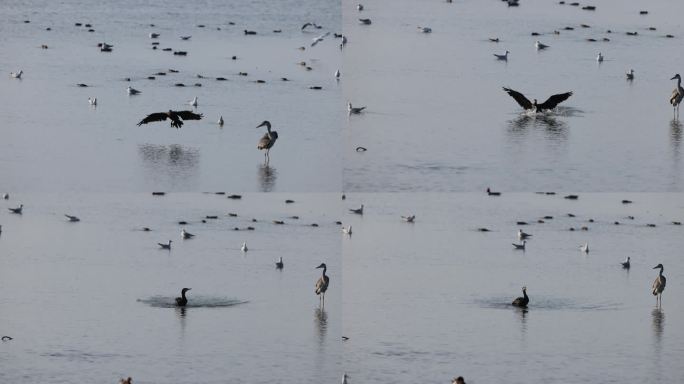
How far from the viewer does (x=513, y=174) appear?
24.2m

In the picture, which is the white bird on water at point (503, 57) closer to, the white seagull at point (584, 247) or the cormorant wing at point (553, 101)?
the white seagull at point (584, 247)

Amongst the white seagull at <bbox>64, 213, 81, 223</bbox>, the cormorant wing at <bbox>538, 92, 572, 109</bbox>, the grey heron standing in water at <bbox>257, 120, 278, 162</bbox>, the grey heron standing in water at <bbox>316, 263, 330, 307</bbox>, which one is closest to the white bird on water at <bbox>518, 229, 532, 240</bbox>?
the cormorant wing at <bbox>538, 92, 572, 109</bbox>

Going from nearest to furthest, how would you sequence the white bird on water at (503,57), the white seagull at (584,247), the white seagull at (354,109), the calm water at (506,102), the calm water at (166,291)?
the calm water at (166,291) → the calm water at (506,102) → the white seagull at (354,109) → the white seagull at (584,247) → the white bird on water at (503,57)

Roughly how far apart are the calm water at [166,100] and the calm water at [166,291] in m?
0.94

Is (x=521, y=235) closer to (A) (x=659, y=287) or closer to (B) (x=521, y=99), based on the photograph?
(B) (x=521, y=99)

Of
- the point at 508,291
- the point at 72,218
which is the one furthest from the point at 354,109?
the point at 72,218

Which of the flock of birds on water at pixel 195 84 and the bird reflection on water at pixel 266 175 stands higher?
the flock of birds on water at pixel 195 84

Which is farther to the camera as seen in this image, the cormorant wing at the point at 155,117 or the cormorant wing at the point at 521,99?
the cormorant wing at the point at 521,99

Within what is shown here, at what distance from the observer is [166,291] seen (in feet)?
90.3

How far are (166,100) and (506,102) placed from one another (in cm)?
578

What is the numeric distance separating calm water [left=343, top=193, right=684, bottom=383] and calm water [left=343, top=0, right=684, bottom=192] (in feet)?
2.16

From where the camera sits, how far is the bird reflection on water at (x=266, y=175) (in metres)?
24.0

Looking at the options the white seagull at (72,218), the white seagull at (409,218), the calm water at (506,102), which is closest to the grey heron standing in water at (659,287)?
the calm water at (506,102)

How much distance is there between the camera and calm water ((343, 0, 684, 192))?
2434 centimetres
